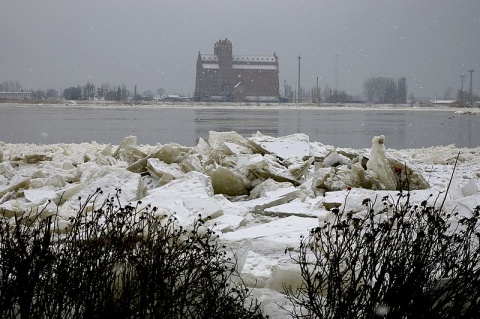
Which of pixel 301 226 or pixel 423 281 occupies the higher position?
pixel 423 281

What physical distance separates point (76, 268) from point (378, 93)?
133773mm

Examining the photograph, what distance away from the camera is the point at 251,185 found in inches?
342

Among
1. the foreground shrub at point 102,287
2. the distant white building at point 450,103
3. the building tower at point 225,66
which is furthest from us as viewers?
the building tower at point 225,66

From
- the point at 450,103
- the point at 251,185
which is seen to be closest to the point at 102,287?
the point at 251,185

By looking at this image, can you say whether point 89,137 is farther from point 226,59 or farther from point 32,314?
point 226,59

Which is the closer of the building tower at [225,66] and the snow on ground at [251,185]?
the snow on ground at [251,185]

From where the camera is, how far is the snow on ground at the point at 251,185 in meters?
5.33

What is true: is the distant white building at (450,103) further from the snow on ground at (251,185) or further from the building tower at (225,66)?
the snow on ground at (251,185)

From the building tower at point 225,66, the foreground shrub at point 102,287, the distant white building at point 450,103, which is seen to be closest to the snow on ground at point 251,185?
the foreground shrub at point 102,287

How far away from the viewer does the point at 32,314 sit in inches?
107

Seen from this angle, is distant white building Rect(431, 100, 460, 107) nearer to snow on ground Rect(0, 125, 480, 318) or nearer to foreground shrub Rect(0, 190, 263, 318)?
snow on ground Rect(0, 125, 480, 318)

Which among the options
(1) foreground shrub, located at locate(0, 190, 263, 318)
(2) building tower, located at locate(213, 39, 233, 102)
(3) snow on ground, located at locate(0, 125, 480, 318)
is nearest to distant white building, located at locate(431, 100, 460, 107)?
(2) building tower, located at locate(213, 39, 233, 102)

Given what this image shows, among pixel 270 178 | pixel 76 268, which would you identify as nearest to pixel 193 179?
pixel 270 178

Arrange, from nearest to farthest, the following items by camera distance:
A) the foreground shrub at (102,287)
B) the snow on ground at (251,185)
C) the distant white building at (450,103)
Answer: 1. the foreground shrub at (102,287)
2. the snow on ground at (251,185)
3. the distant white building at (450,103)
